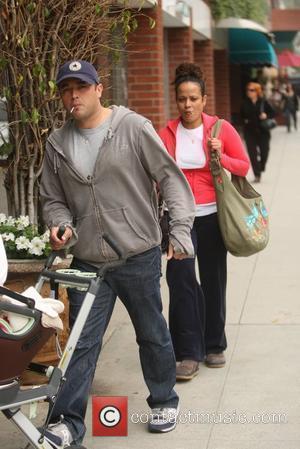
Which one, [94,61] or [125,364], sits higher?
[94,61]

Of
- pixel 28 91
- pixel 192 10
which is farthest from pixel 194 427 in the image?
pixel 192 10

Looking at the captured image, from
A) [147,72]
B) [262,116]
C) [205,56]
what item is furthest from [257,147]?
[147,72]

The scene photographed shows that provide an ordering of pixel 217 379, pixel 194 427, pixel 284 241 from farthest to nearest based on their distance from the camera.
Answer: pixel 284 241, pixel 217 379, pixel 194 427

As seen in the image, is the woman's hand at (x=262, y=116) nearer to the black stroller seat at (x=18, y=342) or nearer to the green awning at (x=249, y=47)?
the green awning at (x=249, y=47)

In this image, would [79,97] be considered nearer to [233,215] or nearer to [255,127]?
[233,215]

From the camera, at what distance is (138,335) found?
195 inches

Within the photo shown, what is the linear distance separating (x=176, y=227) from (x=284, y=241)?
609 centimetres

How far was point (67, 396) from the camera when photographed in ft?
15.2

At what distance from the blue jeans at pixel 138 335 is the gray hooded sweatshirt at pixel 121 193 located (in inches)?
4.7

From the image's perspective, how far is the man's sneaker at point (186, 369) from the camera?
5.89m

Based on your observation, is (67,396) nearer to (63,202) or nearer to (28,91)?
(63,202)

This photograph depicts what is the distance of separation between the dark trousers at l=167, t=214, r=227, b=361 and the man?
0.93m

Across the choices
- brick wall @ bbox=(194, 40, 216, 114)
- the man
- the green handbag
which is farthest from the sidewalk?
brick wall @ bbox=(194, 40, 216, 114)

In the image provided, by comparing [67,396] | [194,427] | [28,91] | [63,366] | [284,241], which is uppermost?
[28,91]
